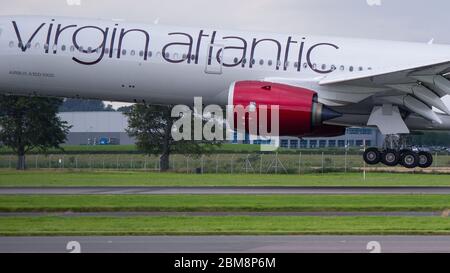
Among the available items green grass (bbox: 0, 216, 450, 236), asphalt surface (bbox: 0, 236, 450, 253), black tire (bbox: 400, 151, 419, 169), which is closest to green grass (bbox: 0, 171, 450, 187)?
black tire (bbox: 400, 151, 419, 169)

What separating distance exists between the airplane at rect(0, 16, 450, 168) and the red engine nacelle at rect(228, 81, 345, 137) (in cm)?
73

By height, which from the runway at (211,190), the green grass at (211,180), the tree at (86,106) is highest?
the tree at (86,106)

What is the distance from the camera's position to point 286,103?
37938mm

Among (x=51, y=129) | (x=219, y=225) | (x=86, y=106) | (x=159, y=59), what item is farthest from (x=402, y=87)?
(x=86, y=106)

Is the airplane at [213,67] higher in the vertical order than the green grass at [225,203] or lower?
higher

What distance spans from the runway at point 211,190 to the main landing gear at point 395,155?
2593 mm

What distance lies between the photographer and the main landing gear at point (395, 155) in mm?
40656

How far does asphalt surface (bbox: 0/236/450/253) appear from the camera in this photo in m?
19.0

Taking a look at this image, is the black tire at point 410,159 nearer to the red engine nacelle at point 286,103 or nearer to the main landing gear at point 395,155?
the main landing gear at point 395,155

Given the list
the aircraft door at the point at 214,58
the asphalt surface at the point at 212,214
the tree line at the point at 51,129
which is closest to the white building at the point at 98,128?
the tree line at the point at 51,129
